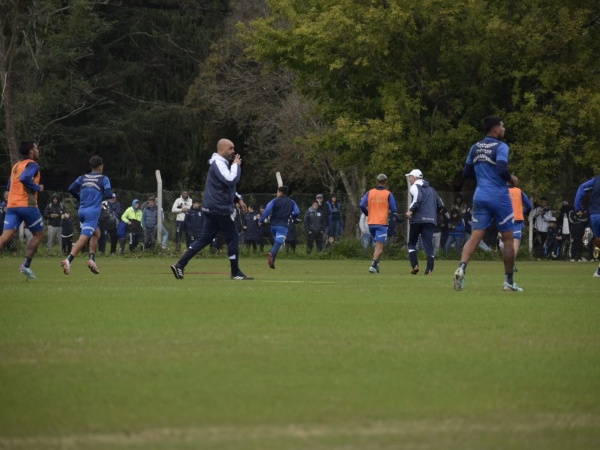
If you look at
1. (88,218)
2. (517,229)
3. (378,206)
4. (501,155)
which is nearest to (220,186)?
(88,218)

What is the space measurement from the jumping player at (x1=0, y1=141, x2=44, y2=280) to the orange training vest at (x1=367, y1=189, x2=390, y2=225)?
27.8 ft

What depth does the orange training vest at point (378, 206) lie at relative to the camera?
26578 mm

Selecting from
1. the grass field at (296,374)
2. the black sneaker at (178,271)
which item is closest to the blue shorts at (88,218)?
the black sneaker at (178,271)

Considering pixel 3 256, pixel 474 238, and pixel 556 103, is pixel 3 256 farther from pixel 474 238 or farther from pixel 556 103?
pixel 474 238

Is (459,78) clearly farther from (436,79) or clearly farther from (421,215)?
(421,215)

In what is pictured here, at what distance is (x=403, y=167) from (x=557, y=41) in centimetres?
628

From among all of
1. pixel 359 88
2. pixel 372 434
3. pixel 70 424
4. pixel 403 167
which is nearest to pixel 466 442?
pixel 372 434

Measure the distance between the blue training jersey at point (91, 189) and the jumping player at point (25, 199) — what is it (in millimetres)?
1627

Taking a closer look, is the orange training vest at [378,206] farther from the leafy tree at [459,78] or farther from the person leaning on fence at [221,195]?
the leafy tree at [459,78]

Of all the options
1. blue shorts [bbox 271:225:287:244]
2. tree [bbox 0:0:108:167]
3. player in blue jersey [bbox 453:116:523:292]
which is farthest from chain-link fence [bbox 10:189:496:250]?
player in blue jersey [bbox 453:116:523:292]

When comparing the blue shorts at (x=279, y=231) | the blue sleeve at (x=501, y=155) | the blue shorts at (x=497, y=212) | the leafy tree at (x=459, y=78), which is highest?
the leafy tree at (x=459, y=78)

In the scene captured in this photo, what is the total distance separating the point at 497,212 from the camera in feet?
54.1

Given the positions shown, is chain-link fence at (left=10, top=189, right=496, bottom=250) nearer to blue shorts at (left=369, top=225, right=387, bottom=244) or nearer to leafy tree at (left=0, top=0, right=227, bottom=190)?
blue shorts at (left=369, top=225, right=387, bottom=244)

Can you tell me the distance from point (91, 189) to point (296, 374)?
13843 mm
